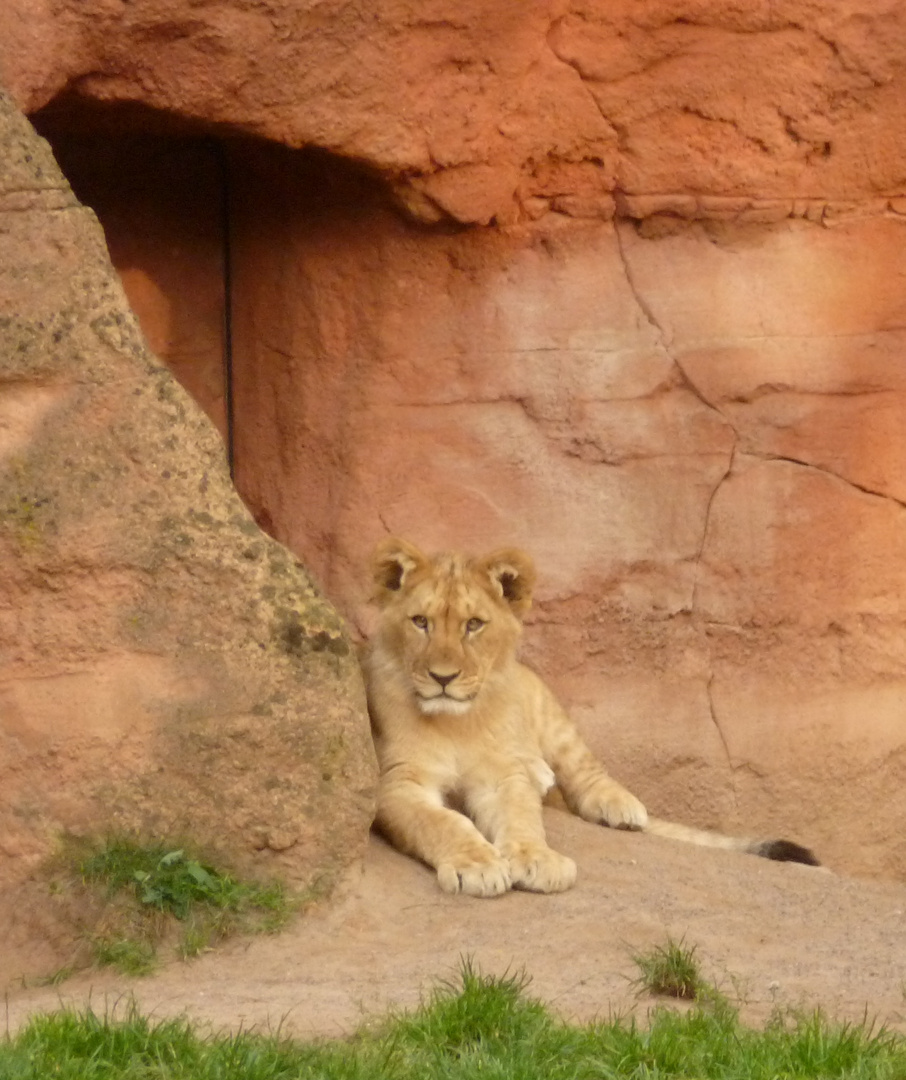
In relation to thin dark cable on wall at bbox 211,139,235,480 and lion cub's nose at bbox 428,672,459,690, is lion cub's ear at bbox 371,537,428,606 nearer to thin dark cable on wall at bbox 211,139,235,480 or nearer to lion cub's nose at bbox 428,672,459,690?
lion cub's nose at bbox 428,672,459,690

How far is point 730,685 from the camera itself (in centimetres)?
796

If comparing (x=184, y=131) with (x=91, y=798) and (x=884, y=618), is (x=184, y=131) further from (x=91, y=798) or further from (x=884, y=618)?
(x=884, y=618)

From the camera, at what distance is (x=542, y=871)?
6.12 m

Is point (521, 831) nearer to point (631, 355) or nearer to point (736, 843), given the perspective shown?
point (736, 843)

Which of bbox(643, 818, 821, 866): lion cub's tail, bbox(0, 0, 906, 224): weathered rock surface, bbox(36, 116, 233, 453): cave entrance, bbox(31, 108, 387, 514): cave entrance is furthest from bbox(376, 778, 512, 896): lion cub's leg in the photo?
bbox(0, 0, 906, 224): weathered rock surface

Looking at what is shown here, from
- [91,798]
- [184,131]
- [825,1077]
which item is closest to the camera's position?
[825,1077]

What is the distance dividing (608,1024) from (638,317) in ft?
12.0

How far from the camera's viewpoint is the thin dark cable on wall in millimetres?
8008

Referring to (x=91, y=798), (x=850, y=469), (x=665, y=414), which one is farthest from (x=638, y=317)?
(x=91, y=798)

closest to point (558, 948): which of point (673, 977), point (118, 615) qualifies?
point (673, 977)

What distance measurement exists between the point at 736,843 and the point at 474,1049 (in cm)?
270

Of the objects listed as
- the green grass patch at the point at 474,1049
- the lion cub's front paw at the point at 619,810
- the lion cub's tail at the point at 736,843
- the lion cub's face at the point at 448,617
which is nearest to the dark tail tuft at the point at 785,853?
the lion cub's tail at the point at 736,843

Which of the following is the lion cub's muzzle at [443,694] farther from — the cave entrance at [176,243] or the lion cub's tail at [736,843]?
the cave entrance at [176,243]

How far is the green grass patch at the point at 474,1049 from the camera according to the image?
14.7 feet
